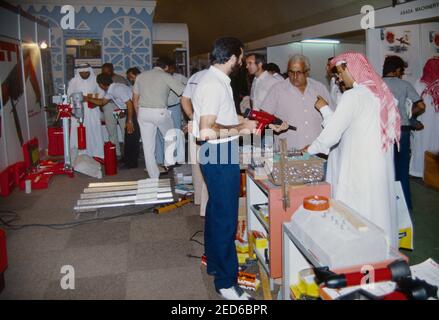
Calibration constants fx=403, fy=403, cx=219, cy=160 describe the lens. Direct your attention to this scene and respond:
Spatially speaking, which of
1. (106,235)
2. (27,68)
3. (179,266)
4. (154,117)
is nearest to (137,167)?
(154,117)

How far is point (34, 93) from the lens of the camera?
6.86 meters

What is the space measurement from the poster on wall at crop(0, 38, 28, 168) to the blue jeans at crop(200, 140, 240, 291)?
3843 mm

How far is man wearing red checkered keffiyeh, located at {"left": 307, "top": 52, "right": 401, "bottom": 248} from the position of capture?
7.41 ft

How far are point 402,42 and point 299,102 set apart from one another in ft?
9.65

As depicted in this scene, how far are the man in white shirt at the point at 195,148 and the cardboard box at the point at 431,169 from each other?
2.85 m

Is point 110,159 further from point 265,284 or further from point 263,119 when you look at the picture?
point 265,284

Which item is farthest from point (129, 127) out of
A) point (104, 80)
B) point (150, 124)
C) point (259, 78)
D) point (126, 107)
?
point (259, 78)

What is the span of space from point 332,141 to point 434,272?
0.84 metres

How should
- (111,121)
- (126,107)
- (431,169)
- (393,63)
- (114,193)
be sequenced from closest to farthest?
(393,63)
(114,193)
(431,169)
(126,107)
(111,121)

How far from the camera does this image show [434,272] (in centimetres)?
183

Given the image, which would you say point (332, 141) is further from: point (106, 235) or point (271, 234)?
point (106, 235)

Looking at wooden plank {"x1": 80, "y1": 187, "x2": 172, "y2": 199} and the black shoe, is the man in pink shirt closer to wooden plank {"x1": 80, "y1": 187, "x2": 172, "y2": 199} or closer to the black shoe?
the black shoe

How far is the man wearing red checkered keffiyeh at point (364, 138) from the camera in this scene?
2258mm

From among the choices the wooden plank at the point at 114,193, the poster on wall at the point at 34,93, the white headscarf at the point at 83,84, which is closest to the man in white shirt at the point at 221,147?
the wooden plank at the point at 114,193
